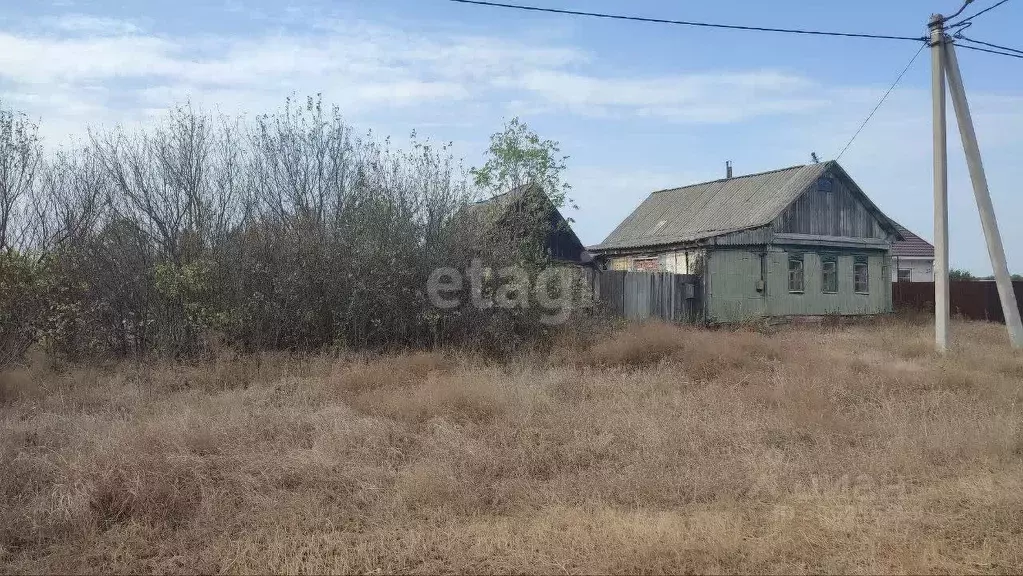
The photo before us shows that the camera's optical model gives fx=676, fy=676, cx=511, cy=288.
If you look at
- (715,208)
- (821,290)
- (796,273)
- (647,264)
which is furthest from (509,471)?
(715,208)

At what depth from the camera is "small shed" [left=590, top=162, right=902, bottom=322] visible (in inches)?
717

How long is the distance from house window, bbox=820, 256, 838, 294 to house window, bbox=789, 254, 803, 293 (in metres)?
0.88

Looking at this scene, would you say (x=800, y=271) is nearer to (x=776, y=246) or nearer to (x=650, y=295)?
(x=776, y=246)

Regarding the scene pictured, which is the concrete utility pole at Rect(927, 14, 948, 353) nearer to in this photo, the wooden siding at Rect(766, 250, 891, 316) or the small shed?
the small shed

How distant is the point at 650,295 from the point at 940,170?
6791 mm

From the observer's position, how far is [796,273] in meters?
19.5

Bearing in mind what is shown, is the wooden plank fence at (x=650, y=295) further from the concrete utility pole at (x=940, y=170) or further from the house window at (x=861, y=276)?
the house window at (x=861, y=276)

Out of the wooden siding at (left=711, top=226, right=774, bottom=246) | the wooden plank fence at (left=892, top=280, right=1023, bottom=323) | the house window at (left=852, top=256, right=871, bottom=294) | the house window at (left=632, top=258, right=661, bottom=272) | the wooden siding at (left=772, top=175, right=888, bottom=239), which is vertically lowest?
the wooden plank fence at (left=892, top=280, right=1023, bottom=323)

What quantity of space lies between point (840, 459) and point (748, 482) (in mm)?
1276

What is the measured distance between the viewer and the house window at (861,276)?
20828 mm

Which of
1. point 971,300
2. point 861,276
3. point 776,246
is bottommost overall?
point 971,300

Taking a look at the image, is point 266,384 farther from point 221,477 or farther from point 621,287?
Answer: point 621,287

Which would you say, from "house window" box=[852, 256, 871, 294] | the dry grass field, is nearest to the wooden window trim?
"house window" box=[852, 256, 871, 294]

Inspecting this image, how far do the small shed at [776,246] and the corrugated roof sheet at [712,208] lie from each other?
41 millimetres
